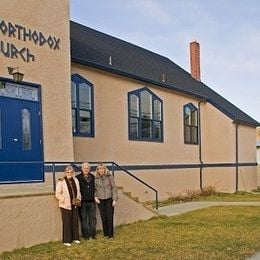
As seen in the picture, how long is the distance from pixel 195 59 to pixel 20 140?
69.7 feet

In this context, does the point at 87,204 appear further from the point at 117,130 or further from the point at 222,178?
the point at 222,178

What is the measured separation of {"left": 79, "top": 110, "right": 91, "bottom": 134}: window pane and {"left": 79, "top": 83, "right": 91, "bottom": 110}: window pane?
0.70 ft

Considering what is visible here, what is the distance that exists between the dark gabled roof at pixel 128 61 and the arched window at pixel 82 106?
720 mm

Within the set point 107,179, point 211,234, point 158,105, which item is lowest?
point 211,234

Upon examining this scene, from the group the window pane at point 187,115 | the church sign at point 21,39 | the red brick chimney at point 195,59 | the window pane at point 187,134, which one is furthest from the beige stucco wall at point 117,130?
the red brick chimney at point 195,59

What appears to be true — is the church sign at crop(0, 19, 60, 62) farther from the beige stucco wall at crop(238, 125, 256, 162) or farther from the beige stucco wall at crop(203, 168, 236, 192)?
the beige stucco wall at crop(238, 125, 256, 162)

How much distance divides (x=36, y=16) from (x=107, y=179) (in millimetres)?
4764

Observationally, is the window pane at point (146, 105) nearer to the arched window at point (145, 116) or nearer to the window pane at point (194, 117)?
the arched window at point (145, 116)

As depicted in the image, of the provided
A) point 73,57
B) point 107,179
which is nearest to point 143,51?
point 73,57

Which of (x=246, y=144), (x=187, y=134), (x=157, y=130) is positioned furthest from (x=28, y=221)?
(x=246, y=144)

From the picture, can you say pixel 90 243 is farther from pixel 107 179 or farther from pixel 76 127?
pixel 76 127

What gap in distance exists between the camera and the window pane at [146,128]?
815 inches

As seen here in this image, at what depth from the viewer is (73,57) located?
53.4 ft

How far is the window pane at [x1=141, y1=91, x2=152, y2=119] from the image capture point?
68.3ft
